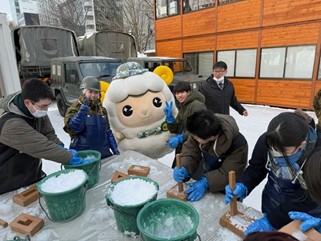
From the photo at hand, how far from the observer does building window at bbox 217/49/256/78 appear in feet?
25.0

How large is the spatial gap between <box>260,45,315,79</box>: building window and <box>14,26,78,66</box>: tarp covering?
24.0 feet

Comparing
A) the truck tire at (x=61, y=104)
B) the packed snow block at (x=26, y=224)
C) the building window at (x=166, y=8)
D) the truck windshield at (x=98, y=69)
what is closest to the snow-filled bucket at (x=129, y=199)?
the packed snow block at (x=26, y=224)

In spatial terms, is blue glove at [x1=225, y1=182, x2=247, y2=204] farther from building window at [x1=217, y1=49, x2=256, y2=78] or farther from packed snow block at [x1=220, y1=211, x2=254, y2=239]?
building window at [x1=217, y1=49, x2=256, y2=78]

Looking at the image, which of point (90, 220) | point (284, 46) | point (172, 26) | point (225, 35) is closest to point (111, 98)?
point (90, 220)

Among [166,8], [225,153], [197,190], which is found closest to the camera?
[197,190]

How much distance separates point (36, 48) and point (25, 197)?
8253 mm

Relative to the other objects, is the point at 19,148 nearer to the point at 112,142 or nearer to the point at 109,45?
the point at 112,142

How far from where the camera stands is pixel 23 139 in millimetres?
1389

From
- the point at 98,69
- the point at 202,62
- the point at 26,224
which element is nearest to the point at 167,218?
the point at 26,224

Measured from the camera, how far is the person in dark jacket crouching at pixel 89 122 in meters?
2.02

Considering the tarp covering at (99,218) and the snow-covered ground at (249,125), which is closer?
the tarp covering at (99,218)

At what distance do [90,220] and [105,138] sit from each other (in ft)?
3.42

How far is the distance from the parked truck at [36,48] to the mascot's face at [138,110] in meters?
7.07

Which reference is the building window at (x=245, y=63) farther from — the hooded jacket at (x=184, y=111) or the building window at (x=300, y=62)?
the hooded jacket at (x=184, y=111)
